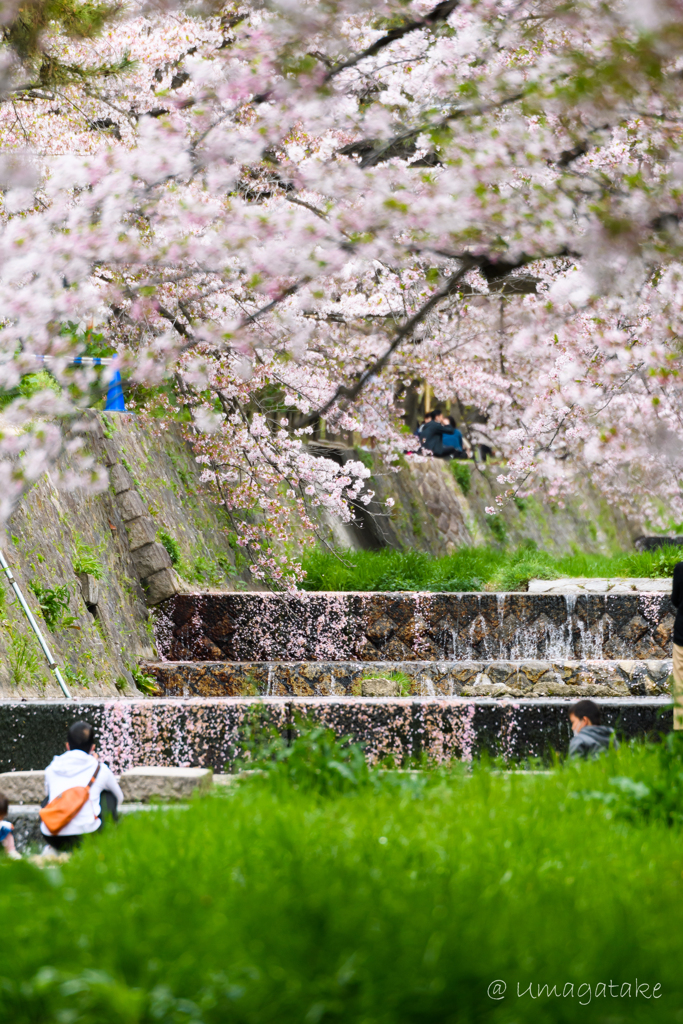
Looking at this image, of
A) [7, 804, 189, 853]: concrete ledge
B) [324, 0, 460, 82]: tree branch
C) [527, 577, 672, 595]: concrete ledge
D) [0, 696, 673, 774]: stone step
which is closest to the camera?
[324, 0, 460, 82]: tree branch

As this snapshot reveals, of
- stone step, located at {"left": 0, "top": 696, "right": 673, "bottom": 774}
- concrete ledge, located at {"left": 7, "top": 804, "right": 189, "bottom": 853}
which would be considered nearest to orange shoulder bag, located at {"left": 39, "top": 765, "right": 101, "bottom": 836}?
concrete ledge, located at {"left": 7, "top": 804, "right": 189, "bottom": 853}

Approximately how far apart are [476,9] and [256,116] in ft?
12.6

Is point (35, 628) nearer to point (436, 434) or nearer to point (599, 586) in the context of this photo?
point (599, 586)

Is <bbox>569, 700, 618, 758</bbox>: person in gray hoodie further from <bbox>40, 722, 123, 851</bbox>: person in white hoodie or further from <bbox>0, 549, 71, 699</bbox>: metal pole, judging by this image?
<bbox>0, 549, 71, 699</bbox>: metal pole

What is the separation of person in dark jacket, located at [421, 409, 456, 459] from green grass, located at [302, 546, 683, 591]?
624 centimetres

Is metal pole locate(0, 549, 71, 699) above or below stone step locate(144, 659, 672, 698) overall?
above

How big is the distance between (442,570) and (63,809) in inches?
425

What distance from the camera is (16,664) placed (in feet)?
30.5

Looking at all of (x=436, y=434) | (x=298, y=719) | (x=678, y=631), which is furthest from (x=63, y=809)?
(x=436, y=434)

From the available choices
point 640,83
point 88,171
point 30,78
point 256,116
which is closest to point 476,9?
point 640,83

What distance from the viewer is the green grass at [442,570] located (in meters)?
15.1

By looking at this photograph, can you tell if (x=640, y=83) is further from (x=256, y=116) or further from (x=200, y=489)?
(x=200, y=489)

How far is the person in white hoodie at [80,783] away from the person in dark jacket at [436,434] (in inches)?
703

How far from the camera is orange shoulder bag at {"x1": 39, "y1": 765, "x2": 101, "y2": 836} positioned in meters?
5.30
